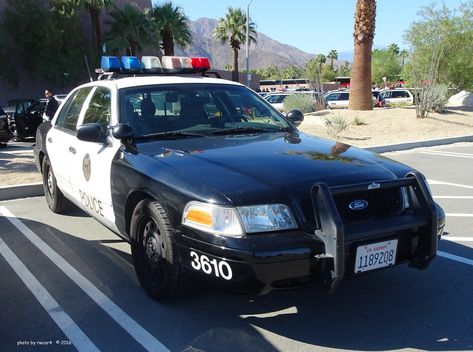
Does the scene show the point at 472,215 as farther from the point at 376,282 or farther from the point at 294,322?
the point at 294,322

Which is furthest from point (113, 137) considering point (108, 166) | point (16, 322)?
point (16, 322)

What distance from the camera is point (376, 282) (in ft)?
13.3

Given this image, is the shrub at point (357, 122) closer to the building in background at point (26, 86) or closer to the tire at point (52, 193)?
the tire at point (52, 193)

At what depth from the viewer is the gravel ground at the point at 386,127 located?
46.0 feet

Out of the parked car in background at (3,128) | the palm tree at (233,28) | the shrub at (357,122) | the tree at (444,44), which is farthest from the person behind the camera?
the palm tree at (233,28)

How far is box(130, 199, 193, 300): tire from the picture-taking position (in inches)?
131

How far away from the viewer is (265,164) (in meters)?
3.39

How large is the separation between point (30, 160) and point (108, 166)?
6.91m

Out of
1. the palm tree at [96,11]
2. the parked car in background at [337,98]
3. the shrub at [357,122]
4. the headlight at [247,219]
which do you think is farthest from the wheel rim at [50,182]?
the palm tree at [96,11]

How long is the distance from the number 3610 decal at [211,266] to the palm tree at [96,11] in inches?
1352

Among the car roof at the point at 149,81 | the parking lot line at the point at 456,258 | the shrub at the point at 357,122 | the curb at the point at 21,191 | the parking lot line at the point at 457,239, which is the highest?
the car roof at the point at 149,81

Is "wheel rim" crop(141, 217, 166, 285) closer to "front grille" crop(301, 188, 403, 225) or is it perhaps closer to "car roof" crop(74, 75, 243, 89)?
"front grille" crop(301, 188, 403, 225)

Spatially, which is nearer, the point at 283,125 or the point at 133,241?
the point at 133,241

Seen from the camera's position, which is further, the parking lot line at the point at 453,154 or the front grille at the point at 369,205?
the parking lot line at the point at 453,154
